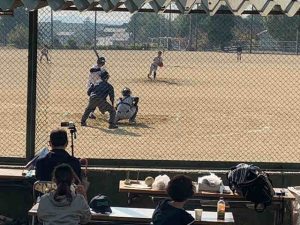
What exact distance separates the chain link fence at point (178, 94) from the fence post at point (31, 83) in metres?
0.34

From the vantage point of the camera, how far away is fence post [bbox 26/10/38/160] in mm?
8556

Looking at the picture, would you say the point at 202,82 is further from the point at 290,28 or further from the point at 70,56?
the point at 70,56

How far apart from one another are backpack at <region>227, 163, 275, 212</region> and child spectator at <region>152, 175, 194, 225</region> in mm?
1666

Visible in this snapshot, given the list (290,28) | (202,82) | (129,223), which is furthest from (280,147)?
(290,28)

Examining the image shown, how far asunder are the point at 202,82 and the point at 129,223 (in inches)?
795

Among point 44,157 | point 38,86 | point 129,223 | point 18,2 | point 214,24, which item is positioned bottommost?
point 129,223

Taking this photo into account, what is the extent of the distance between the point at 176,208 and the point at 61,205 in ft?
3.20

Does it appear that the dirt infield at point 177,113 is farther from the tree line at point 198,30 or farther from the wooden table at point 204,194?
the wooden table at point 204,194

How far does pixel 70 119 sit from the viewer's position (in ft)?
54.2

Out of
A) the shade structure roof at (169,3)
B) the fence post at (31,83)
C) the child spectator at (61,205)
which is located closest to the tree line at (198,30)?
the fence post at (31,83)

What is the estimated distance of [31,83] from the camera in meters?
8.70

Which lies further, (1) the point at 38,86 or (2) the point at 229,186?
(1) the point at 38,86

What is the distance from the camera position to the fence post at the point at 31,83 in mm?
8556

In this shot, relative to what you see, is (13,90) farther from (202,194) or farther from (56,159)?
(56,159)
